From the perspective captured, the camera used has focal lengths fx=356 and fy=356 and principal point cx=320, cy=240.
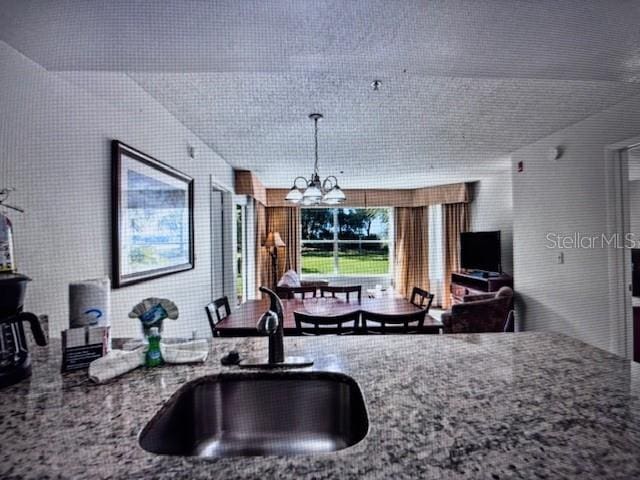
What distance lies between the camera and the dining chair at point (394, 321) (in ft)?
6.39

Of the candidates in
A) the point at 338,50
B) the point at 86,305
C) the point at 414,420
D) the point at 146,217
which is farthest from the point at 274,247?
the point at 414,420

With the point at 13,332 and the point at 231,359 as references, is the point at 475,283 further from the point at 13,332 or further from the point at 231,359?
the point at 13,332

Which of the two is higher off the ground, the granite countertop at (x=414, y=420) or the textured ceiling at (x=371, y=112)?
the textured ceiling at (x=371, y=112)

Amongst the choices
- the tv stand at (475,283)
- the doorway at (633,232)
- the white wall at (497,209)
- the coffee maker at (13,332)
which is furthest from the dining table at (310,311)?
the white wall at (497,209)

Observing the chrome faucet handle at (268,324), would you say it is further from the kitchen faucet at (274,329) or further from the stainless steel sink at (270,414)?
the stainless steel sink at (270,414)

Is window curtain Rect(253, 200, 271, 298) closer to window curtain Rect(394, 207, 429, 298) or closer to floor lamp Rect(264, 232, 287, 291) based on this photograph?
floor lamp Rect(264, 232, 287, 291)

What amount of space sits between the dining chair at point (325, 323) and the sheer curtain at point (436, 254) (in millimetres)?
3851

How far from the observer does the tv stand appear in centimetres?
395

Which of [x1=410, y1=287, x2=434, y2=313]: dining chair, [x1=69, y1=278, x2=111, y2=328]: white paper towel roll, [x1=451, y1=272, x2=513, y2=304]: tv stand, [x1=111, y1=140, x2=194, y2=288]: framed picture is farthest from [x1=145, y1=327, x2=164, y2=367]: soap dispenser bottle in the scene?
[x1=451, y1=272, x2=513, y2=304]: tv stand

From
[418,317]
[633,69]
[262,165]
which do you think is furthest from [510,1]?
[262,165]

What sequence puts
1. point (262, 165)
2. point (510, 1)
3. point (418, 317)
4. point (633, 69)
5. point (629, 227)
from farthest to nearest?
point (262, 165) → point (629, 227) → point (418, 317) → point (633, 69) → point (510, 1)

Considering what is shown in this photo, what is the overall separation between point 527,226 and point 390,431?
3.33 metres

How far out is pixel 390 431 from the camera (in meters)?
0.60

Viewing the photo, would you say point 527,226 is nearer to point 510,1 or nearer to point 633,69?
point 633,69
